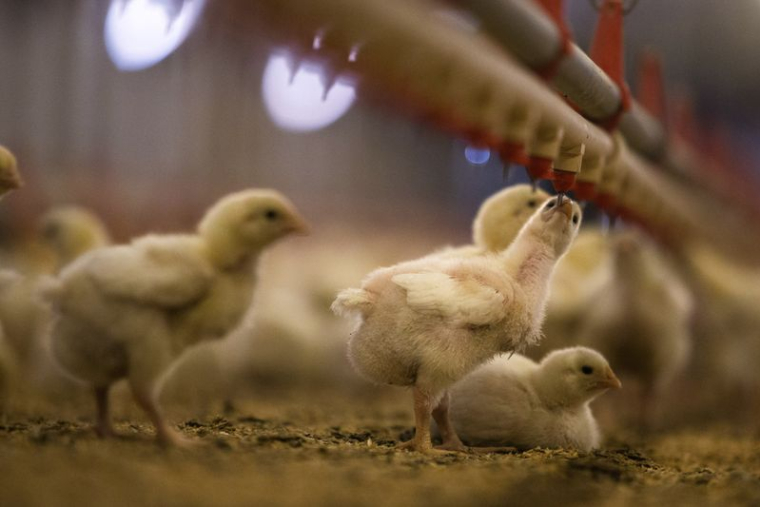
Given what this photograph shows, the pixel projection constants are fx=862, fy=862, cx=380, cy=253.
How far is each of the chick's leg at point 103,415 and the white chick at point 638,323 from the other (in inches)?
84.1

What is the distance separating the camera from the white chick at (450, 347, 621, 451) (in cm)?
245

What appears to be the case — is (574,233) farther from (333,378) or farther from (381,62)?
(333,378)

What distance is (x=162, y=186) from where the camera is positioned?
5.58m

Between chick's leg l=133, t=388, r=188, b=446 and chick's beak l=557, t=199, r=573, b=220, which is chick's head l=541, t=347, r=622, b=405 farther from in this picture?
chick's leg l=133, t=388, r=188, b=446

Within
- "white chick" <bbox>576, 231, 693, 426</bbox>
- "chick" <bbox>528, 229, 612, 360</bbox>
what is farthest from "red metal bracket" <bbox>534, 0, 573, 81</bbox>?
"white chick" <bbox>576, 231, 693, 426</bbox>

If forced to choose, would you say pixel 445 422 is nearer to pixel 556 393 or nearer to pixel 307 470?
pixel 556 393

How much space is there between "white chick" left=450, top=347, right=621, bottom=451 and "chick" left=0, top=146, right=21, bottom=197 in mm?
1293

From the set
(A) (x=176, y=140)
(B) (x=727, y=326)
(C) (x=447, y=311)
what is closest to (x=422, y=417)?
(C) (x=447, y=311)


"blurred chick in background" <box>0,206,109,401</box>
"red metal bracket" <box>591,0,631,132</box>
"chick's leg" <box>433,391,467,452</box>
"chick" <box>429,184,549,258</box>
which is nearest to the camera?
"chick's leg" <box>433,391,467,452</box>

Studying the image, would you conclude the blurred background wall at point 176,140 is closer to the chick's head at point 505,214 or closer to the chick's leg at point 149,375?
the chick's head at point 505,214

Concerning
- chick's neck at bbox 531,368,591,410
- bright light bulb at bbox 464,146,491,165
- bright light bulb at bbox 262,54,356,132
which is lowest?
chick's neck at bbox 531,368,591,410

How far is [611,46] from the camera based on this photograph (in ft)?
8.80

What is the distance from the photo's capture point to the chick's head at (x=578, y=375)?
243 cm

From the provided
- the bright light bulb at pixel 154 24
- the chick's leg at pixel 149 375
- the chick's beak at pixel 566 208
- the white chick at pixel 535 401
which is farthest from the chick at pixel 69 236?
the chick's beak at pixel 566 208
